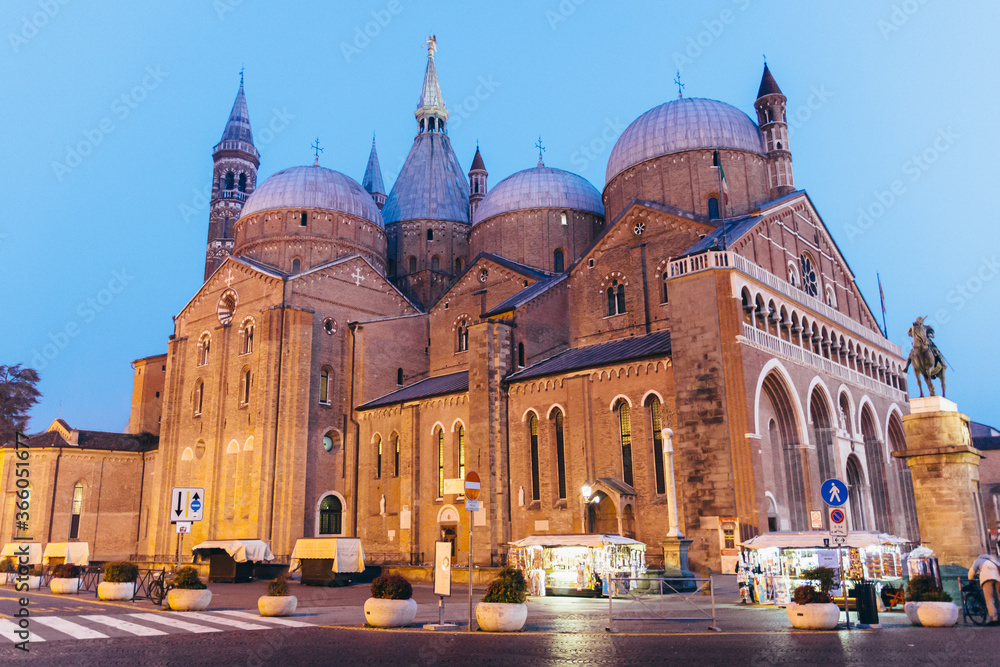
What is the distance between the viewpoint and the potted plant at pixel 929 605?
1308 centimetres

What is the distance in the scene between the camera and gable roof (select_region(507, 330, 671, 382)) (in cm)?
2865

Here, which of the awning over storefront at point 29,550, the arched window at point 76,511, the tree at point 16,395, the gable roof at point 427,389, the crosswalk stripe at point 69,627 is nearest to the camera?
the crosswalk stripe at point 69,627

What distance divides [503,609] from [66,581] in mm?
16607

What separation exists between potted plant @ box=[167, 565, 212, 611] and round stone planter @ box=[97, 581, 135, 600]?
11.3ft

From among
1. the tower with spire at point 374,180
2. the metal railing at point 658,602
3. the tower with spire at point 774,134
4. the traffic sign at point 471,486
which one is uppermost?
the tower with spire at point 374,180

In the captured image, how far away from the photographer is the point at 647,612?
16406 millimetres

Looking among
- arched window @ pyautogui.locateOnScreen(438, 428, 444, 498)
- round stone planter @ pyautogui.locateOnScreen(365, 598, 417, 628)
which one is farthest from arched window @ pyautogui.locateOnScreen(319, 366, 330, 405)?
round stone planter @ pyautogui.locateOnScreen(365, 598, 417, 628)

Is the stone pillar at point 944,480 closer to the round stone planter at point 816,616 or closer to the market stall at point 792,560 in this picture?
the market stall at point 792,560

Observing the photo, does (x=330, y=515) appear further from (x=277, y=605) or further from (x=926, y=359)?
(x=926, y=359)

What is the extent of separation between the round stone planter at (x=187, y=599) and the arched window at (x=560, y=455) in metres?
15.3

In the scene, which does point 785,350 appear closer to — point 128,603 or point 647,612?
point 647,612

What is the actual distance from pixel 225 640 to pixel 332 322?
28.8 meters

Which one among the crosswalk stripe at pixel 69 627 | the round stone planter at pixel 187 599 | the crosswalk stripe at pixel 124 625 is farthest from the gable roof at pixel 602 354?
the crosswalk stripe at pixel 69 627

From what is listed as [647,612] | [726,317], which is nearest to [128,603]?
[647,612]
